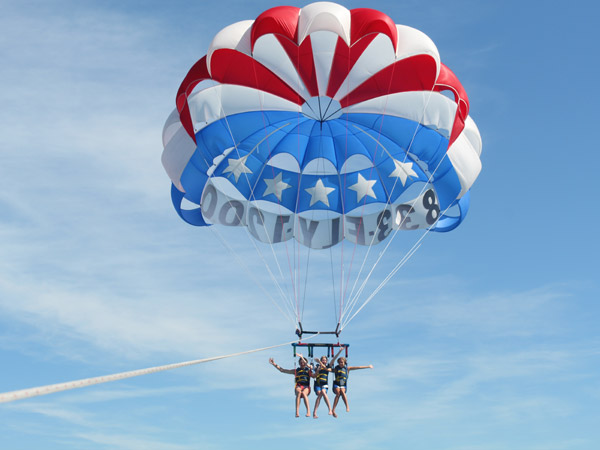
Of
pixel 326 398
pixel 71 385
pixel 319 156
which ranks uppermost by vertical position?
pixel 319 156

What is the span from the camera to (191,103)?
13.8 metres

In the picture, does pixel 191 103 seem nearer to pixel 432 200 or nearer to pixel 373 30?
pixel 373 30

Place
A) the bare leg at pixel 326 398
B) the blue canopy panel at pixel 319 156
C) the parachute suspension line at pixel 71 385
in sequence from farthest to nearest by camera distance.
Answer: the blue canopy panel at pixel 319 156
the bare leg at pixel 326 398
the parachute suspension line at pixel 71 385

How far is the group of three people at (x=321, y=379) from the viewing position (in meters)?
12.8

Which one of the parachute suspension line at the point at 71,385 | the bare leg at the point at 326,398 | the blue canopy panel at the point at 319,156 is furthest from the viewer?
the blue canopy panel at the point at 319,156

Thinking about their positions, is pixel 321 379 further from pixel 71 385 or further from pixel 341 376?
pixel 71 385

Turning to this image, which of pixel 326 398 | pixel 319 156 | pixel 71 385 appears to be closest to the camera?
pixel 71 385

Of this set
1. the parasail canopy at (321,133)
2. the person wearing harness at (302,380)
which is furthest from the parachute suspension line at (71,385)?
the parasail canopy at (321,133)

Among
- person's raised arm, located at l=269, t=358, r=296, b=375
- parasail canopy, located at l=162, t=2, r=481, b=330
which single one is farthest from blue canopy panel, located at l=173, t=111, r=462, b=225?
person's raised arm, located at l=269, t=358, r=296, b=375

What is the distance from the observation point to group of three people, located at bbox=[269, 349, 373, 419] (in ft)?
41.9

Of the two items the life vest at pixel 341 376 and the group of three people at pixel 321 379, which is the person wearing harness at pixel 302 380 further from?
the life vest at pixel 341 376

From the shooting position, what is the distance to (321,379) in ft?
41.9

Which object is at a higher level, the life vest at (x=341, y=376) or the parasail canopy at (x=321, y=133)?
the parasail canopy at (x=321, y=133)

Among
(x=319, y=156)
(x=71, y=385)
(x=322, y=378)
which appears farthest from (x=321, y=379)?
(x=71, y=385)
